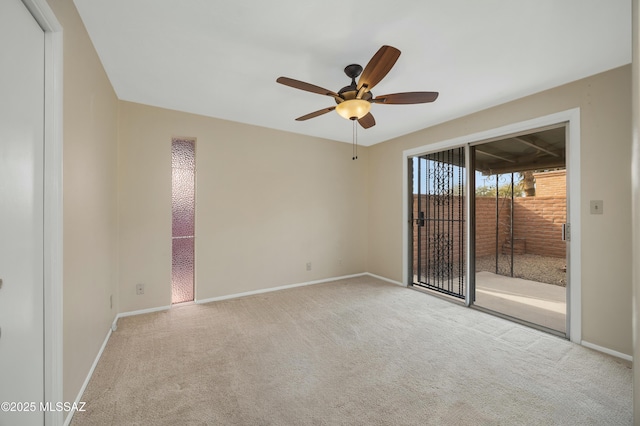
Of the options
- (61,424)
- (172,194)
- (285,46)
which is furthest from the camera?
(172,194)

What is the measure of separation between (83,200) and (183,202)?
63.8 inches

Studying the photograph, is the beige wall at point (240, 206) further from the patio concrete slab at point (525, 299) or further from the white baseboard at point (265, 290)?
the patio concrete slab at point (525, 299)

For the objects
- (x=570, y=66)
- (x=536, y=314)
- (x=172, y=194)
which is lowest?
(x=536, y=314)

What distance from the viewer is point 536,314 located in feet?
10.4

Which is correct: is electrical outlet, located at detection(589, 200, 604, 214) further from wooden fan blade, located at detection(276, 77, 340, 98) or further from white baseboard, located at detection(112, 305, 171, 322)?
white baseboard, located at detection(112, 305, 171, 322)

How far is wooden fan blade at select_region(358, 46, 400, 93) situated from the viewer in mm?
1634

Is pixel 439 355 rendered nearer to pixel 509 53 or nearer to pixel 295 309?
pixel 295 309

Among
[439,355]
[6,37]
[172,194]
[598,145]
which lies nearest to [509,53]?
[598,145]

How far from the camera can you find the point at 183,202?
3.48 metres

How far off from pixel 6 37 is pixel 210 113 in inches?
96.1

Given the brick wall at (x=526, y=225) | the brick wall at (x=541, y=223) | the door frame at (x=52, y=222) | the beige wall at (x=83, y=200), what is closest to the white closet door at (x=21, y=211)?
the door frame at (x=52, y=222)

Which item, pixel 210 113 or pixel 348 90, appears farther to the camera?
pixel 210 113

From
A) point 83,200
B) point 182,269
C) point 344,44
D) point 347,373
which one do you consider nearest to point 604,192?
point 344,44

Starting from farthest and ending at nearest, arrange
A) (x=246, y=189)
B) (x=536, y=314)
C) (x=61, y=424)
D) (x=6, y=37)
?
(x=246, y=189), (x=536, y=314), (x=61, y=424), (x=6, y=37)
